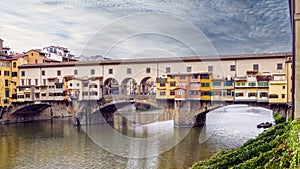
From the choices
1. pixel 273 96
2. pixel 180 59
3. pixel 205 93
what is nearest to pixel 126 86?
pixel 180 59

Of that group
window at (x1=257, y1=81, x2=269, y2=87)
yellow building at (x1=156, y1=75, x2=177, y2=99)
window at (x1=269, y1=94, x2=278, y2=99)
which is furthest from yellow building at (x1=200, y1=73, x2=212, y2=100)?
window at (x1=269, y1=94, x2=278, y2=99)

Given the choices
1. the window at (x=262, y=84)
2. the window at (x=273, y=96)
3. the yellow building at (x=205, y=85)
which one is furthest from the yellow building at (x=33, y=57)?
the window at (x=273, y=96)

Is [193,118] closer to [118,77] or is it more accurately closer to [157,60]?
[157,60]

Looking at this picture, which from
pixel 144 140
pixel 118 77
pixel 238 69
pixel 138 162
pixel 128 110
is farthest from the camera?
pixel 128 110

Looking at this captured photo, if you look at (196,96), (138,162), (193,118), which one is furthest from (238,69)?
(138,162)

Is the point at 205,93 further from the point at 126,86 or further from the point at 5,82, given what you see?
the point at 5,82

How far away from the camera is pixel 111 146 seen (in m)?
18.7

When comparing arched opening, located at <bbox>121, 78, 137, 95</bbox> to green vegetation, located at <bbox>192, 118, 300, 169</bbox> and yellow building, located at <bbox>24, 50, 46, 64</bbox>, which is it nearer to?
yellow building, located at <bbox>24, 50, 46, 64</bbox>

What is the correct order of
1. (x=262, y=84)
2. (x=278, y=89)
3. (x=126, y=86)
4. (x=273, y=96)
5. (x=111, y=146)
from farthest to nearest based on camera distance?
(x=126, y=86) → (x=262, y=84) → (x=273, y=96) → (x=278, y=89) → (x=111, y=146)

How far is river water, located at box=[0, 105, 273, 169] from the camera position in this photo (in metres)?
15.0

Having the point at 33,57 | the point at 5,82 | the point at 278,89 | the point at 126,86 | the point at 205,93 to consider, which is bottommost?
the point at 205,93

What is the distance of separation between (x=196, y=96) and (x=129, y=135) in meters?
7.38

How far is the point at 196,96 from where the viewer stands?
84.7 feet

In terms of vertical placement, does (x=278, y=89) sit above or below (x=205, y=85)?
below
